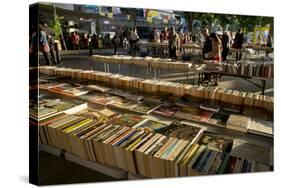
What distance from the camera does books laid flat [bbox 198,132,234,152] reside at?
1.76 metres

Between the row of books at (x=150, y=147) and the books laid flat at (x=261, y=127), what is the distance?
0.57 ft

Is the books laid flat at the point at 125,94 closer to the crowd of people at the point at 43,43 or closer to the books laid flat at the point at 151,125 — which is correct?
the books laid flat at the point at 151,125

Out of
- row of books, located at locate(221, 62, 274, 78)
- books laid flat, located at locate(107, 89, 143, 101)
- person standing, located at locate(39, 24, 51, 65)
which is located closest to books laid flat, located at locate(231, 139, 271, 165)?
row of books, located at locate(221, 62, 274, 78)

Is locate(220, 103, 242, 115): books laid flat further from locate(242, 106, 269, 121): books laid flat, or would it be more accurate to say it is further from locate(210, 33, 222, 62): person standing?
locate(210, 33, 222, 62): person standing

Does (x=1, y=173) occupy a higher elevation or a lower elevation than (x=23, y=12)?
lower

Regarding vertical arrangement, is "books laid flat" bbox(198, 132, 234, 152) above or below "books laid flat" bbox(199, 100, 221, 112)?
below

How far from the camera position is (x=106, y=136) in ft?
5.61

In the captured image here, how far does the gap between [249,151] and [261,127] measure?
1.43ft

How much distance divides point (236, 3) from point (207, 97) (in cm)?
98

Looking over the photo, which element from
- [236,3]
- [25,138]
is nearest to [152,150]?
[25,138]

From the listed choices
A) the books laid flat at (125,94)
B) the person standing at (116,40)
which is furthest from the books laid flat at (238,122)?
the person standing at (116,40)

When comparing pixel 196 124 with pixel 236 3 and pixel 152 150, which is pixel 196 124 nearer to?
pixel 152 150

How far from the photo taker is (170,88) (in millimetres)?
2514

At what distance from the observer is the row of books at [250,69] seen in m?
2.49
